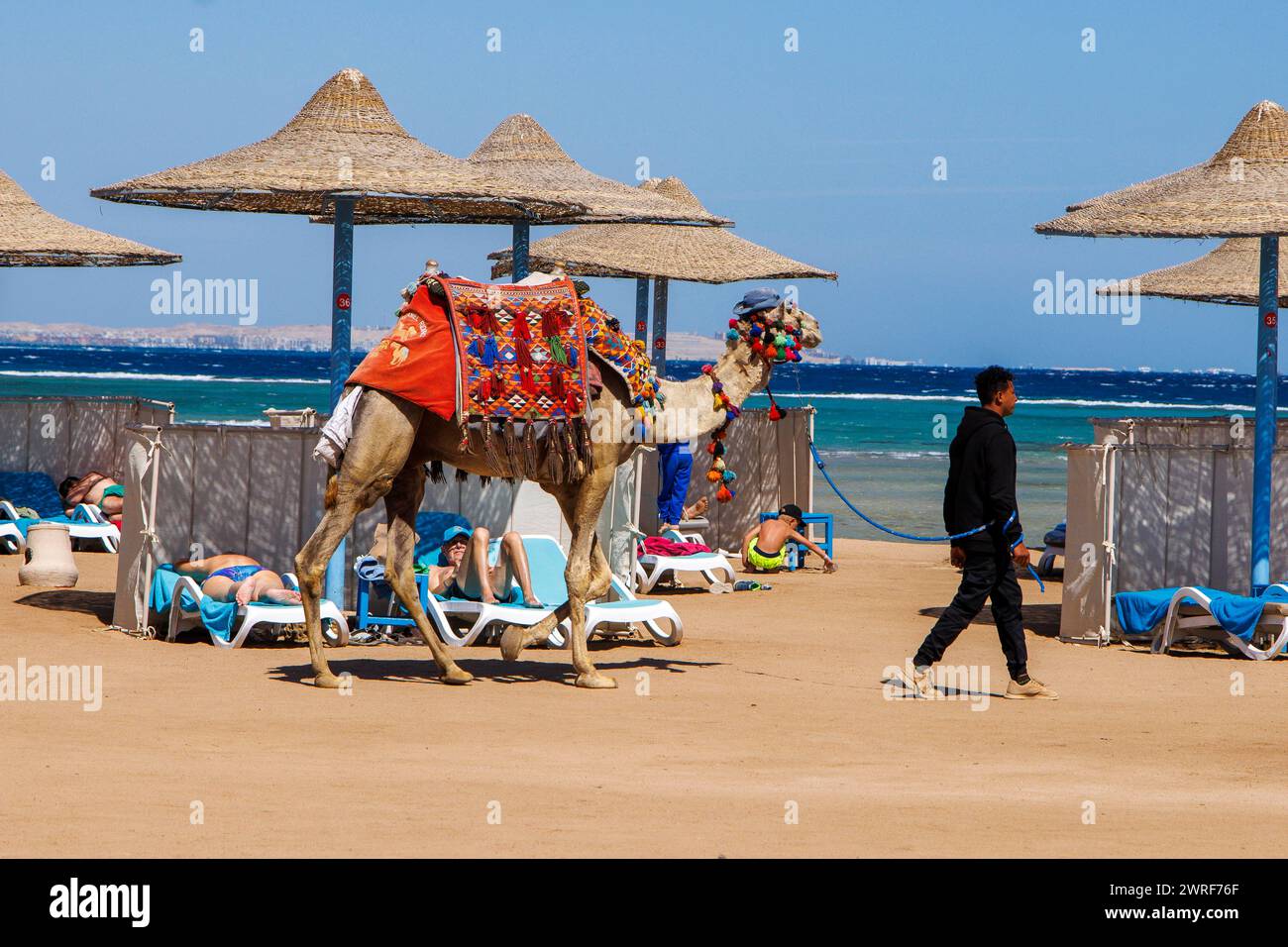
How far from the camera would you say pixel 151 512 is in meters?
11.5

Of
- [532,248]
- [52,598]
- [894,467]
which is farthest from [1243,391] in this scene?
[52,598]

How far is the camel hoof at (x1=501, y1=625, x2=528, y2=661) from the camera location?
10.3 metres

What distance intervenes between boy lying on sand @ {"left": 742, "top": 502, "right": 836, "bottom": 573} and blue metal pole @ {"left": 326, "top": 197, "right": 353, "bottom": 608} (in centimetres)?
553

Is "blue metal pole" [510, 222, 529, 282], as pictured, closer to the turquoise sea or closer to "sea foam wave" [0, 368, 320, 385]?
the turquoise sea

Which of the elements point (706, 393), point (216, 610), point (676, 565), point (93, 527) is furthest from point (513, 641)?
point (93, 527)

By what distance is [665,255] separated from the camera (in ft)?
63.4

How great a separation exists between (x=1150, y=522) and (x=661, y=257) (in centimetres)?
829

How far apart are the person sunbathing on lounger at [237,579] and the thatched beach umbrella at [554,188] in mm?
3872

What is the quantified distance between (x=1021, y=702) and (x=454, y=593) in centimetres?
370

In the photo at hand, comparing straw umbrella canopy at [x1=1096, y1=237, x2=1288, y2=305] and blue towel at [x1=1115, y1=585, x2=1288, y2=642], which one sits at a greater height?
straw umbrella canopy at [x1=1096, y1=237, x2=1288, y2=305]

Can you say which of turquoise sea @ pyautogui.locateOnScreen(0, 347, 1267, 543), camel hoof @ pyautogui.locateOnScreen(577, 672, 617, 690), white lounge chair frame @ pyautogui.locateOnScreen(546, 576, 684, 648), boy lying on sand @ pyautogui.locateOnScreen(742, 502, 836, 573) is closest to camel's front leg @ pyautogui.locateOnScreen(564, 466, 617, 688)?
camel hoof @ pyautogui.locateOnScreen(577, 672, 617, 690)

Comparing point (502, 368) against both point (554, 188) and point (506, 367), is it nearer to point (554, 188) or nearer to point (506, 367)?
point (506, 367)

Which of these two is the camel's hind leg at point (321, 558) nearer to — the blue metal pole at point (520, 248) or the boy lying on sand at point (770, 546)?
the blue metal pole at point (520, 248)

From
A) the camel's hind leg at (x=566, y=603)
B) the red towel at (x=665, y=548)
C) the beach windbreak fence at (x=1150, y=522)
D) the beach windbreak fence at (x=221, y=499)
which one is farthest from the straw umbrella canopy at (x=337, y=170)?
the beach windbreak fence at (x=1150, y=522)
